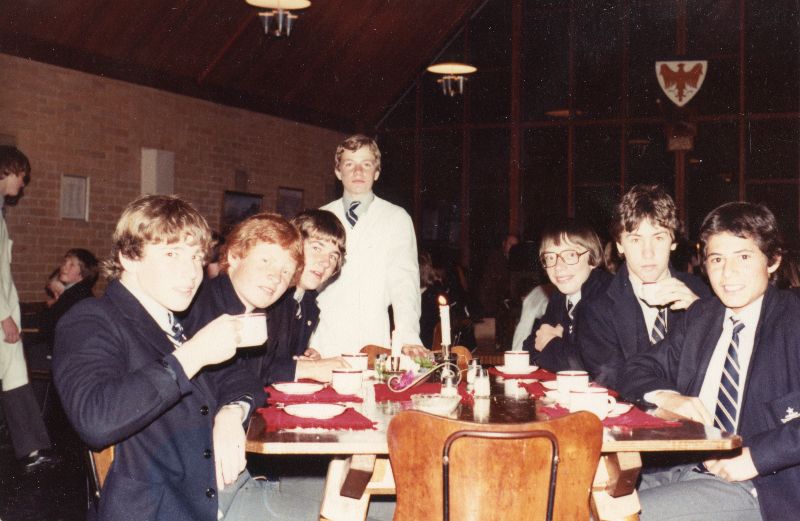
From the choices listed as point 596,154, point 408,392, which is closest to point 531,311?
point 408,392

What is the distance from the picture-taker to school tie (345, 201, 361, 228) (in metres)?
4.66

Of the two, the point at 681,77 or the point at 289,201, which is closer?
the point at 681,77

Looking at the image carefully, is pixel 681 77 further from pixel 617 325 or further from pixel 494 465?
pixel 494 465

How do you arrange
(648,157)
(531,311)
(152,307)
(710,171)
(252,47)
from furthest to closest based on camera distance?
(648,157) < (710,171) < (252,47) < (531,311) < (152,307)

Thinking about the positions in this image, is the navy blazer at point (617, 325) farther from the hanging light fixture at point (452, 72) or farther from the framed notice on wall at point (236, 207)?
the hanging light fixture at point (452, 72)

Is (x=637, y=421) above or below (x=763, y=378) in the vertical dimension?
below

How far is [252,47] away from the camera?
11.0 metres

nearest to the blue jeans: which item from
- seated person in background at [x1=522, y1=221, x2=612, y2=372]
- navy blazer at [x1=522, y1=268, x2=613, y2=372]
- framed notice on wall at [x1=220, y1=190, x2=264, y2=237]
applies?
navy blazer at [x1=522, y1=268, x2=613, y2=372]

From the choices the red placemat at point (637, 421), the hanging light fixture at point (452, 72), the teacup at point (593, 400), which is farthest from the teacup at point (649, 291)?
the hanging light fixture at point (452, 72)

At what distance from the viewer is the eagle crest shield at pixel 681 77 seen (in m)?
11.9

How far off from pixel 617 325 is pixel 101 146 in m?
Result: 7.41

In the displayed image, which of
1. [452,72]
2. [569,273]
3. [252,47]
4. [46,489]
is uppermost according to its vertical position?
[252,47]

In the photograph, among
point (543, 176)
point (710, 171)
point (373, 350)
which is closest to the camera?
point (373, 350)

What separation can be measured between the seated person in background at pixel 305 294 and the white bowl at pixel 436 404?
90 centimetres
